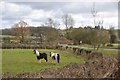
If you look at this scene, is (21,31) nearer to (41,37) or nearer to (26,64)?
(41,37)

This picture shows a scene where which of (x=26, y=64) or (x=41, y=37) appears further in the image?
(x=41, y=37)

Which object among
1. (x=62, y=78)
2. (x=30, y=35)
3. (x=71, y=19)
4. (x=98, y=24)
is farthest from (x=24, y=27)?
(x=62, y=78)

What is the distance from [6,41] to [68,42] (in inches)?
514

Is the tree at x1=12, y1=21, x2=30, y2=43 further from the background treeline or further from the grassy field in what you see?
the grassy field

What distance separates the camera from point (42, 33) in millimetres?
56656

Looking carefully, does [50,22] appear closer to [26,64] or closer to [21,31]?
[21,31]

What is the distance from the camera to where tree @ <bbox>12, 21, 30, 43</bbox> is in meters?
60.4

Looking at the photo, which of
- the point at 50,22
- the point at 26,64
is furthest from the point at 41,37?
the point at 26,64

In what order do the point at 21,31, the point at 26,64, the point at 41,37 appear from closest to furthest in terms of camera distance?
the point at 26,64, the point at 41,37, the point at 21,31

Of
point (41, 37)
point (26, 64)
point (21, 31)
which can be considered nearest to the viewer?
point (26, 64)

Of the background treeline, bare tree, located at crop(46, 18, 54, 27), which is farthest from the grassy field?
bare tree, located at crop(46, 18, 54, 27)

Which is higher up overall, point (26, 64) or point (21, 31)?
point (21, 31)

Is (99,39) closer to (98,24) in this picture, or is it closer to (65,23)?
(98,24)

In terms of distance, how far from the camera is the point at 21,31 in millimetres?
62812
